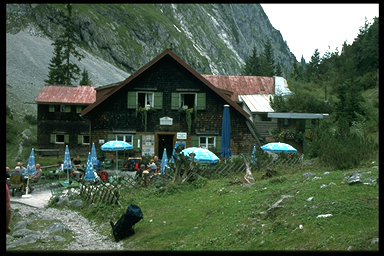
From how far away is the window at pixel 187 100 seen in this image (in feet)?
110

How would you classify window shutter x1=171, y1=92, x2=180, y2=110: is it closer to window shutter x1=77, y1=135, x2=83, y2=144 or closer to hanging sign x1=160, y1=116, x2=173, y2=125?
hanging sign x1=160, y1=116, x2=173, y2=125

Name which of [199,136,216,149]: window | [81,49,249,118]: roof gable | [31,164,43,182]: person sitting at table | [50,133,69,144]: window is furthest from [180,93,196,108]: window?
[50,133,69,144]: window

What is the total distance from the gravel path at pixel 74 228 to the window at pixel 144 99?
1436 cm

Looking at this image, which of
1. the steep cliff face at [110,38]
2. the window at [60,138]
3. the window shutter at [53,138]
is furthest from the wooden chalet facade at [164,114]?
the steep cliff face at [110,38]

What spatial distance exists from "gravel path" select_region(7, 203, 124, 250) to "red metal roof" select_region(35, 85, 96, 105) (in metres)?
26.0

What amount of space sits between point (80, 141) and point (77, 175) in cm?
2224

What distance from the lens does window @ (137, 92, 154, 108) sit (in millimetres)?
33281

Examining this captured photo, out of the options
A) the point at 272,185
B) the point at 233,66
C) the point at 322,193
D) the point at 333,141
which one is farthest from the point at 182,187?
the point at 233,66

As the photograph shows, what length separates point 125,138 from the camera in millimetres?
33094

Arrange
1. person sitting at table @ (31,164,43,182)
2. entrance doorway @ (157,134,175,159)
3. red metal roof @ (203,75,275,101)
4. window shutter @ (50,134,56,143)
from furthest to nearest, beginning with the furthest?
1. window shutter @ (50,134,56,143)
2. red metal roof @ (203,75,275,101)
3. entrance doorway @ (157,134,175,159)
4. person sitting at table @ (31,164,43,182)

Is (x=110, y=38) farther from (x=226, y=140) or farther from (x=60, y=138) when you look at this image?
(x=226, y=140)

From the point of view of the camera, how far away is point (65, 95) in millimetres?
46250

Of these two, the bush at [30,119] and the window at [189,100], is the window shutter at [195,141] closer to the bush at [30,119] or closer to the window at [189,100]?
the window at [189,100]
